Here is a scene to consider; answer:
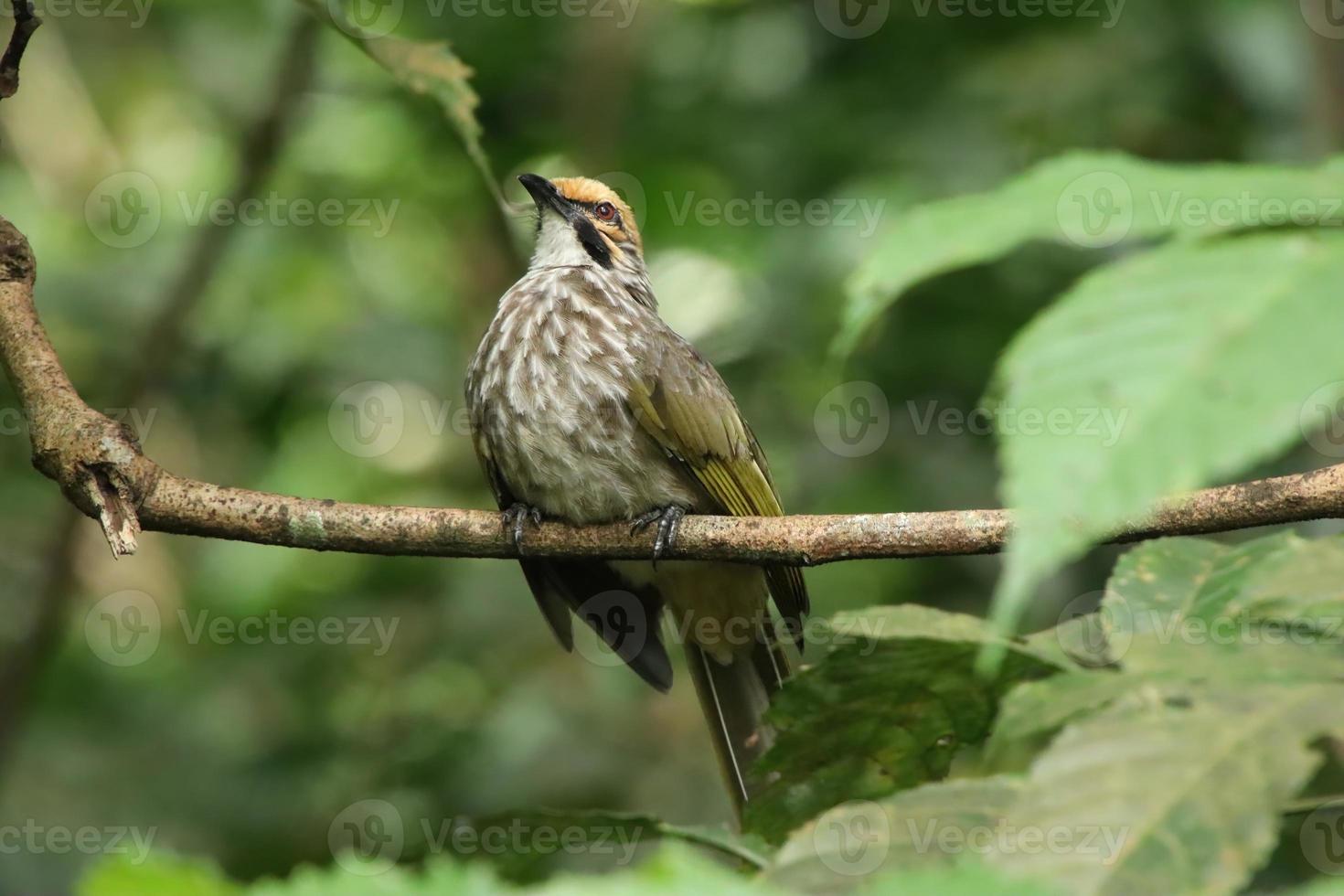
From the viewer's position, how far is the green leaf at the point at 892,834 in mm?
1157

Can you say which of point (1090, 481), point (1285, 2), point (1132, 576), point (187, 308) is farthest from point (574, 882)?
point (1285, 2)

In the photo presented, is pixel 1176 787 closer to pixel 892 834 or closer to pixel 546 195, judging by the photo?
pixel 892 834

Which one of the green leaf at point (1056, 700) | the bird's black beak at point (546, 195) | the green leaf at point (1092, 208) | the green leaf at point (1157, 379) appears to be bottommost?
the green leaf at point (1056, 700)

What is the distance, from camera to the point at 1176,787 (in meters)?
1.05

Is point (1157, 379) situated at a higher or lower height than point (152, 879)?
higher

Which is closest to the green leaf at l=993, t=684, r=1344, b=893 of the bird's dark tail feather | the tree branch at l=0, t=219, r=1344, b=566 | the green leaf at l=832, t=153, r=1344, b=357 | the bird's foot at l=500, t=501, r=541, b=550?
the green leaf at l=832, t=153, r=1344, b=357

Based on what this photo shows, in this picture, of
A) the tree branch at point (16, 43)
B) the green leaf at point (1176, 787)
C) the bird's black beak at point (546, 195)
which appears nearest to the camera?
the green leaf at point (1176, 787)

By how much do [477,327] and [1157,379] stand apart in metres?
5.82

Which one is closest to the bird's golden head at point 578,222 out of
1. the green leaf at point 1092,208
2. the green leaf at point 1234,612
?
the green leaf at point 1234,612

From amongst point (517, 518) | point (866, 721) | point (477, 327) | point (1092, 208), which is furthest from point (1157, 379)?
point (477, 327)

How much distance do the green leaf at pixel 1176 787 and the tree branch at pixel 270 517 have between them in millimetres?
1292

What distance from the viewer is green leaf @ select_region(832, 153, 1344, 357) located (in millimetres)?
889

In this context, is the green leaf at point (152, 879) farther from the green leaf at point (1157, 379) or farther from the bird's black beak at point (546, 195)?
the bird's black beak at point (546, 195)

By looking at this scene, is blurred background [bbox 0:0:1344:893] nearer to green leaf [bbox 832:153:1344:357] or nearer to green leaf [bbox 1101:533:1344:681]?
green leaf [bbox 1101:533:1344:681]
